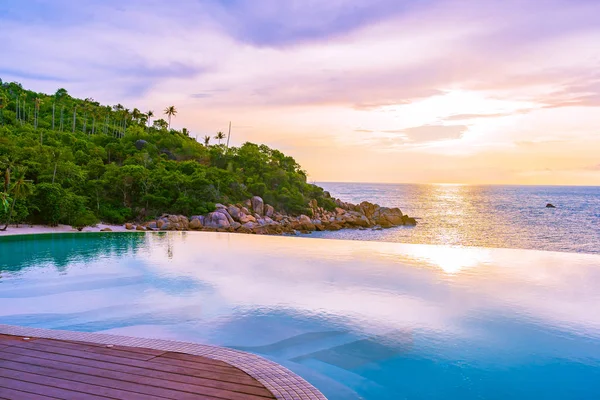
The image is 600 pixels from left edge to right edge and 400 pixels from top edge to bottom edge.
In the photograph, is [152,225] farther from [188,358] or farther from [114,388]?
[114,388]

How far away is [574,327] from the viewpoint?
23.6ft

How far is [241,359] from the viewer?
14.0 feet

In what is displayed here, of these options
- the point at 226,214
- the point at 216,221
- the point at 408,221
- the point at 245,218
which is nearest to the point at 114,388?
the point at 216,221

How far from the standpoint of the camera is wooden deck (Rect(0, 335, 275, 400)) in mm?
3369

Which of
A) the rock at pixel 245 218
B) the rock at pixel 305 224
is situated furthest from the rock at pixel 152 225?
the rock at pixel 305 224

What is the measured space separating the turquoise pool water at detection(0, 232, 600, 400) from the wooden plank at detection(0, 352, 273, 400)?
4.70 ft

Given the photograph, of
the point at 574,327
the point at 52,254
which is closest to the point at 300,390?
the point at 574,327

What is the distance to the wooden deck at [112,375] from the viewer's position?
133 inches

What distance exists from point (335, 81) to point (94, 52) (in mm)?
9803

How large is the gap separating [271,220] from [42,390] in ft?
81.5

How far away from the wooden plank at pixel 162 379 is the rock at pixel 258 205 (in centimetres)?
2547

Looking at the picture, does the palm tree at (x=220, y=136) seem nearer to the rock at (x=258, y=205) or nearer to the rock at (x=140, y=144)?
the rock at (x=140, y=144)

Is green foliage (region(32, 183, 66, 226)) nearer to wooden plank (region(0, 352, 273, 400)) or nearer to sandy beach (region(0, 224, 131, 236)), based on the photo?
sandy beach (region(0, 224, 131, 236))

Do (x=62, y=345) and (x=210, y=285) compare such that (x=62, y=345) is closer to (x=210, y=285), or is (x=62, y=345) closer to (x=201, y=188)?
(x=210, y=285)
